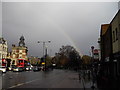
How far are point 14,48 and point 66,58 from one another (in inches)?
1484

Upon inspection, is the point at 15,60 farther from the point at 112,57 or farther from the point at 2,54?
the point at 112,57

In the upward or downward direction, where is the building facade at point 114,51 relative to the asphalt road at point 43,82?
upward

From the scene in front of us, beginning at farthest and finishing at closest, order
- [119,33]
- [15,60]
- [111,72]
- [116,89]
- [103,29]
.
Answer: [15,60] → [103,29] → [111,72] → [119,33] → [116,89]

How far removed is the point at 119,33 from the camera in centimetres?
1977

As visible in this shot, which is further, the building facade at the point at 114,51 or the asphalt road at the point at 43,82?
the building facade at the point at 114,51

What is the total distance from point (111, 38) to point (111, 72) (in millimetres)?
4587

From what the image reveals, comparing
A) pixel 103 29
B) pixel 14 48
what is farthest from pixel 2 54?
pixel 103 29

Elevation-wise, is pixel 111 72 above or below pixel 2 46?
below

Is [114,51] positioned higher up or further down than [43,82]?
higher up

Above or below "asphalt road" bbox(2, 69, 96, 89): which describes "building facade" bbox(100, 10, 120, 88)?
above

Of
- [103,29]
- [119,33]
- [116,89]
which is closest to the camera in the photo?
[116,89]

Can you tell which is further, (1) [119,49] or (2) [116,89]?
(1) [119,49]

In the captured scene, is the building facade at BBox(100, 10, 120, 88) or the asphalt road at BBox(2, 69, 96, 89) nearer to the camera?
the asphalt road at BBox(2, 69, 96, 89)

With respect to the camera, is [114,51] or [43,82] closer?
[43,82]
